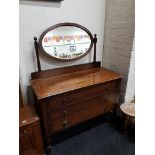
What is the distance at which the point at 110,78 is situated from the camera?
155 centimetres

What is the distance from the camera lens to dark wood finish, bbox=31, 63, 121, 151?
1.26m

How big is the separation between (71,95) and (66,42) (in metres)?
0.62

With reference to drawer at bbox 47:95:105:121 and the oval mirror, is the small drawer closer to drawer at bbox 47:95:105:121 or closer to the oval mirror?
drawer at bbox 47:95:105:121

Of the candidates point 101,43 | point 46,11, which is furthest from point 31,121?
point 101,43

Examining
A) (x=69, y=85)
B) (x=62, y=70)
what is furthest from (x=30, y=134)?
(x=62, y=70)

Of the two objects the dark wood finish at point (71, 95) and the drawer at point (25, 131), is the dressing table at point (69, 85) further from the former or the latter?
the drawer at point (25, 131)

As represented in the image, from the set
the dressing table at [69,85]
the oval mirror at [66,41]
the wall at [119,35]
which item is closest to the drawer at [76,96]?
the dressing table at [69,85]

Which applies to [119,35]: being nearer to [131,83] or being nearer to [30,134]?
[131,83]

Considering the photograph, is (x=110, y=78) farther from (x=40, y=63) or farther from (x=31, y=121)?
(x=31, y=121)

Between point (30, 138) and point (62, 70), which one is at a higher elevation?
point (62, 70)

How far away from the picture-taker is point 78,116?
1.45 meters

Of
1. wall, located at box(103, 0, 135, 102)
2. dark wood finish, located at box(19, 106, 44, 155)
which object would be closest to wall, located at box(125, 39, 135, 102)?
wall, located at box(103, 0, 135, 102)

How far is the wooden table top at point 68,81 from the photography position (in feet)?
4.17

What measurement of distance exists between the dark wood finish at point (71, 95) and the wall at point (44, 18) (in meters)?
0.12
